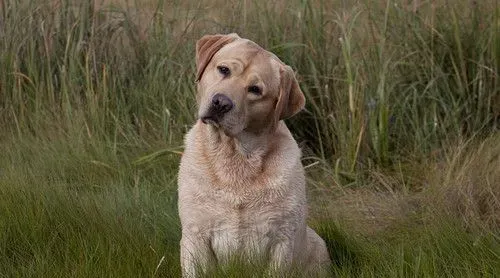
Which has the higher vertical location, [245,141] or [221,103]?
[221,103]

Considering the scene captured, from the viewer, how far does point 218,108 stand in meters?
3.90

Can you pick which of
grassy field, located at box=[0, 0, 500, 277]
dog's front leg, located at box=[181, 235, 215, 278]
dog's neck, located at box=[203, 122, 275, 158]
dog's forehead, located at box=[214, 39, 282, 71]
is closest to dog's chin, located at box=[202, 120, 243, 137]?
dog's neck, located at box=[203, 122, 275, 158]

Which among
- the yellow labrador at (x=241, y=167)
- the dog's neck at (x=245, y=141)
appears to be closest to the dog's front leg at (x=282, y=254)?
the yellow labrador at (x=241, y=167)

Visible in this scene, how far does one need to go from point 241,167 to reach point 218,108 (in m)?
0.37

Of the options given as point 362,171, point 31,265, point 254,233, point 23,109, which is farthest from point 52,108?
point 254,233

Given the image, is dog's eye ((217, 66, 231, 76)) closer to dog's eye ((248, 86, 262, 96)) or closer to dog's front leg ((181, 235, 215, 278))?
dog's eye ((248, 86, 262, 96))

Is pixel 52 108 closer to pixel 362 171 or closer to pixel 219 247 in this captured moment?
pixel 362 171

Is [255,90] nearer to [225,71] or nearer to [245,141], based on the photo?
[225,71]

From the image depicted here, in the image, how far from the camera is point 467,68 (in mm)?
6531

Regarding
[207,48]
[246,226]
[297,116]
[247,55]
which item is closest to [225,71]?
[247,55]

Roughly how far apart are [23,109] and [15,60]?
359 millimetres

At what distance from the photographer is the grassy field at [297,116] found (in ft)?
16.6

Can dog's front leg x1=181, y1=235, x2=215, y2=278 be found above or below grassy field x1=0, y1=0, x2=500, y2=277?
above

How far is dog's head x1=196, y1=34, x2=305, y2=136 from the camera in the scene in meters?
3.93
